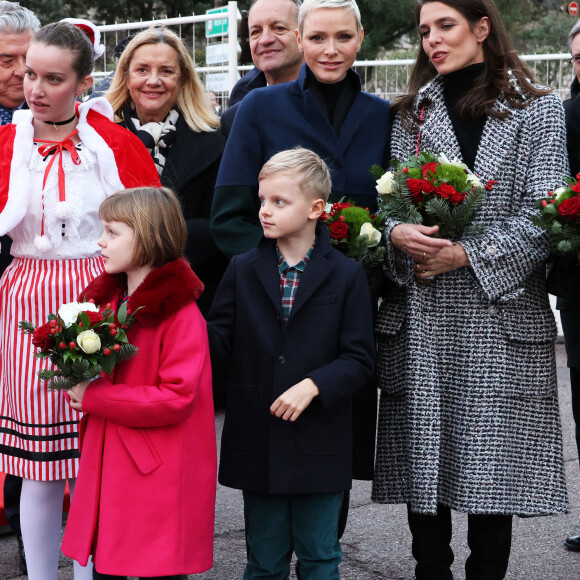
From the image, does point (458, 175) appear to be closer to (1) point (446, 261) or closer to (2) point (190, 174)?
(1) point (446, 261)

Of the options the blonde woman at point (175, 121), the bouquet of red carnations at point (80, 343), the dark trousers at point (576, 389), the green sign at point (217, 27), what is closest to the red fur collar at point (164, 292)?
the bouquet of red carnations at point (80, 343)

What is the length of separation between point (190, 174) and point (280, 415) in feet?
4.68

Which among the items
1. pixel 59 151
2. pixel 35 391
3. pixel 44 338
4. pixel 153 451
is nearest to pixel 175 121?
pixel 59 151

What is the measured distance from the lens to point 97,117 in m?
3.53

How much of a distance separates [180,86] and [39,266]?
120 cm

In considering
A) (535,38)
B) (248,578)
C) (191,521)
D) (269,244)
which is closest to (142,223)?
(269,244)

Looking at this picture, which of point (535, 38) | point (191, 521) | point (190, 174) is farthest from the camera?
point (535, 38)

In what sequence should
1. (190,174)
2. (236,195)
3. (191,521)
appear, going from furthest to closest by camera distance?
(190,174) < (236,195) < (191,521)

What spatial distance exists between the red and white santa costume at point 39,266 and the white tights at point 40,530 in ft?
0.23

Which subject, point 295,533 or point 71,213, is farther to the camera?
point 71,213

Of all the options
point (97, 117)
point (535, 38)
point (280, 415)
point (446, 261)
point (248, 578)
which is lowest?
point (248, 578)

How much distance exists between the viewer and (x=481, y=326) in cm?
326

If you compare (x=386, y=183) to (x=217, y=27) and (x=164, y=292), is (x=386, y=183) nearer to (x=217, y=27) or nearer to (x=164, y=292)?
(x=164, y=292)

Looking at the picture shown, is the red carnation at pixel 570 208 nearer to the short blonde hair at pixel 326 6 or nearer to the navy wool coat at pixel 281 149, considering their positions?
the navy wool coat at pixel 281 149
